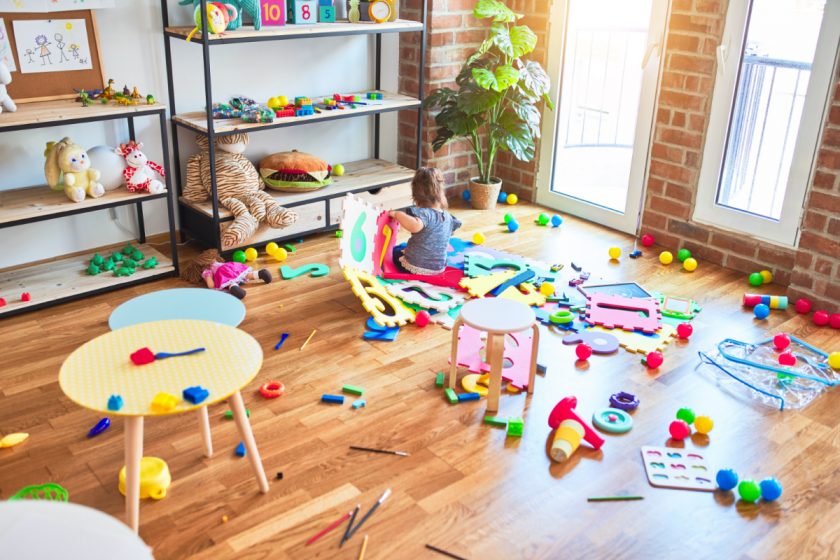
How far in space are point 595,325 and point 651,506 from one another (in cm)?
114

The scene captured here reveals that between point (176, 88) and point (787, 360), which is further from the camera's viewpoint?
point (176, 88)

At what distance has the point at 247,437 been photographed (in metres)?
2.14

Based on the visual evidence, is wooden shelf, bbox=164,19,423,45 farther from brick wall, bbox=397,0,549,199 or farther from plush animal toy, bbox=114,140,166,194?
plush animal toy, bbox=114,140,166,194

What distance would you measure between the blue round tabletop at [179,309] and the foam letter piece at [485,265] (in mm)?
1373

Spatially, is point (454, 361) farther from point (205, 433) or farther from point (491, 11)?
point (491, 11)

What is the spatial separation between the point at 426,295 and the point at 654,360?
3.36 feet

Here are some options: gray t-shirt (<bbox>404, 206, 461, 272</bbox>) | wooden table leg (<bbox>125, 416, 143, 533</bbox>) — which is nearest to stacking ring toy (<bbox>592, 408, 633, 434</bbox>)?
gray t-shirt (<bbox>404, 206, 461, 272</bbox>)

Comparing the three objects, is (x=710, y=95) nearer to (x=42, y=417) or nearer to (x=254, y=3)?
(x=254, y=3)

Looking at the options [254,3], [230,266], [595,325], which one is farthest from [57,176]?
[595,325]

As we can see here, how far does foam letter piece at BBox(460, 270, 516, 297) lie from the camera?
3.49 meters

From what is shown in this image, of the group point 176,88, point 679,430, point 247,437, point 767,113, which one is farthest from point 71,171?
point 767,113

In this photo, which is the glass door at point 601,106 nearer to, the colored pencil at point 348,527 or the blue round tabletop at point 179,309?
the blue round tabletop at point 179,309

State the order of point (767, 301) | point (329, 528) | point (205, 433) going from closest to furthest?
point (329, 528), point (205, 433), point (767, 301)

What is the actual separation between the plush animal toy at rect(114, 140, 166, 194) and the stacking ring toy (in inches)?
83.2
